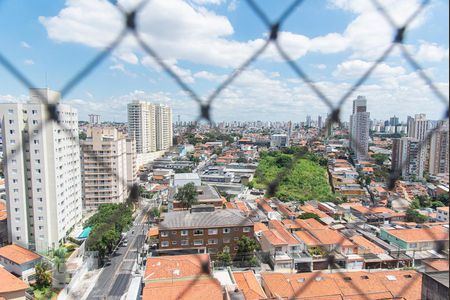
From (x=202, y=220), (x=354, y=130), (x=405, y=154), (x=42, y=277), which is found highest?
(x=354, y=130)

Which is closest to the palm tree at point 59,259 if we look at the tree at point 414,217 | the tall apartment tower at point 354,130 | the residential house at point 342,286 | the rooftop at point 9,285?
the rooftop at point 9,285

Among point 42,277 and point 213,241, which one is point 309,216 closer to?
point 213,241

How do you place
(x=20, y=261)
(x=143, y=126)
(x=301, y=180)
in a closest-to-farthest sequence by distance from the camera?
(x=20, y=261)
(x=143, y=126)
(x=301, y=180)

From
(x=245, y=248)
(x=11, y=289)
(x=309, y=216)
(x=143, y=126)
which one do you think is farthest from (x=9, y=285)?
(x=309, y=216)

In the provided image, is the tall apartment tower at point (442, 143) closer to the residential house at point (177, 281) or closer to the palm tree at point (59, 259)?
the residential house at point (177, 281)

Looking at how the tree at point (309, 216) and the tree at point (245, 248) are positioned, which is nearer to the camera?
the tree at point (245, 248)

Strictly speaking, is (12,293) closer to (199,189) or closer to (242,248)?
(242,248)
